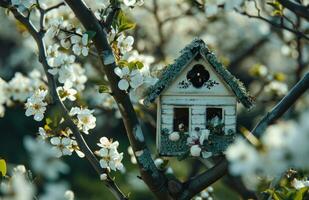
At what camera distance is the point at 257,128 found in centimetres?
206

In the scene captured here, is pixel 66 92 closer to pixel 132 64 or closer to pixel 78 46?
pixel 78 46

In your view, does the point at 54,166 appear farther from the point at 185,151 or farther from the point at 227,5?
the point at 227,5

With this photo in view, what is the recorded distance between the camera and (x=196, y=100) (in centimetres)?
209

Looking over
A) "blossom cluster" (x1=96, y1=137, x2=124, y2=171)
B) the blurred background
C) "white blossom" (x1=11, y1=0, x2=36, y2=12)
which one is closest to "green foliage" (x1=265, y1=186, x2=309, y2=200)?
"blossom cluster" (x1=96, y1=137, x2=124, y2=171)

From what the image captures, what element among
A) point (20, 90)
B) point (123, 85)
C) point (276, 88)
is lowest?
point (276, 88)

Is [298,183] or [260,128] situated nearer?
[260,128]

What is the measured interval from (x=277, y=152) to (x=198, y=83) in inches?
35.4

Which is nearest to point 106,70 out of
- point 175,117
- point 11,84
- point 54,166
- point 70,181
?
point 175,117

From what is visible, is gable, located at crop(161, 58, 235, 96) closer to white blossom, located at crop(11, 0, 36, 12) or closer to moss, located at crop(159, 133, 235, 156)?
moss, located at crop(159, 133, 235, 156)

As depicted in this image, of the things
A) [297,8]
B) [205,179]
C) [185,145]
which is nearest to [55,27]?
[185,145]

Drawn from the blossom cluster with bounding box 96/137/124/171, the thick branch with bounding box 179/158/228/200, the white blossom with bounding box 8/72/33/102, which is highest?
the blossom cluster with bounding box 96/137/124/171

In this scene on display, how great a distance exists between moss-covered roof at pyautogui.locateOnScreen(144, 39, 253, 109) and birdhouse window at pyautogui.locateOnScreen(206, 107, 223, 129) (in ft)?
0.27

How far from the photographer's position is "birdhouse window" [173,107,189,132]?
6.92 feet

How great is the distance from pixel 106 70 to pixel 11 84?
1.47 metres
